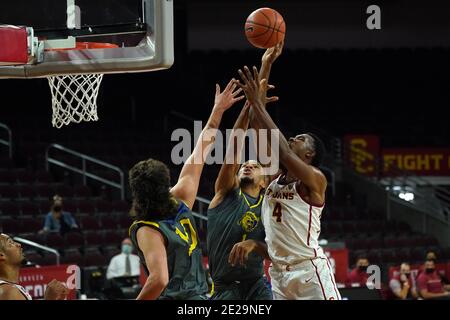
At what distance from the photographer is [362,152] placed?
55.5 feet

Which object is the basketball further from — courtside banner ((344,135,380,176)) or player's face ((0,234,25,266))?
courtside banner ((344,135,380,176))

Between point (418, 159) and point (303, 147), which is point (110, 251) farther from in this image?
point (418, 159)

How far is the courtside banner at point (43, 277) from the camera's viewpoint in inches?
368

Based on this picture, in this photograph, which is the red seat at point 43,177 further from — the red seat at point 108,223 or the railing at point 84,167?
the red seat at point 108,223

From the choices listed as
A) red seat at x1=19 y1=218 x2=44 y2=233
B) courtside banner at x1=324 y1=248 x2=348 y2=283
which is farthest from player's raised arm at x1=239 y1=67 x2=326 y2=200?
red seat at x1=19 y1=218 x2=44 y2=233

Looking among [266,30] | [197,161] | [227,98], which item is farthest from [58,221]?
[197,161]

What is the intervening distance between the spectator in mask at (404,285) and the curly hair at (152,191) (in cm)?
717

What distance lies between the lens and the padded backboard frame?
16.1 feet

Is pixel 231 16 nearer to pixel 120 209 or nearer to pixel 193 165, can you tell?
pixel 120 209

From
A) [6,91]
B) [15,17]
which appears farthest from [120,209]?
[15,17]

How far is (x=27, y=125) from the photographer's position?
15.0m

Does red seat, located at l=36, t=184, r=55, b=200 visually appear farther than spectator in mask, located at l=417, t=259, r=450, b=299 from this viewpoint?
Yes

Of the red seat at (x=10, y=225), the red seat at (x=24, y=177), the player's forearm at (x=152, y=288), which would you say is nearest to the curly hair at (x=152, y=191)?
the player's forearm at (x=152, y=288)

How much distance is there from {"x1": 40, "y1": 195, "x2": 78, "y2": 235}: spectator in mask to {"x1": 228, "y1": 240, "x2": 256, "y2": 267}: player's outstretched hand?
688 centimetres
